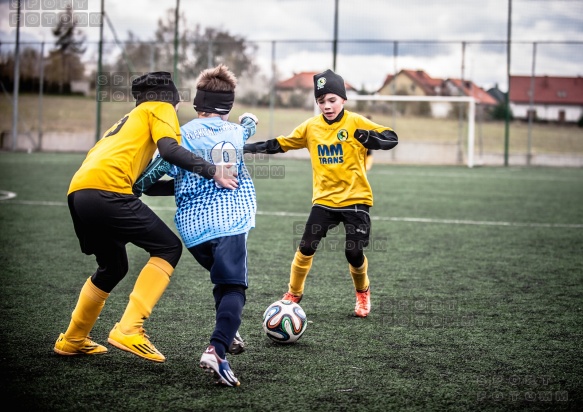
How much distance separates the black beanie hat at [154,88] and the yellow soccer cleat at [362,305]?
2063 mm

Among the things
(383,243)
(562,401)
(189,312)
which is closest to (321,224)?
(189,312)

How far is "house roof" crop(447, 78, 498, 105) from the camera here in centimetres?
2459

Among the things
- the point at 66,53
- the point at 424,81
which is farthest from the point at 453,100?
the point at 66,53

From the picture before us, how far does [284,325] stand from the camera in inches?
169

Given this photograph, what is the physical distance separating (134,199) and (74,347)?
3.01 feet

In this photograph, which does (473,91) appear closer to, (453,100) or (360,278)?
(453,100)

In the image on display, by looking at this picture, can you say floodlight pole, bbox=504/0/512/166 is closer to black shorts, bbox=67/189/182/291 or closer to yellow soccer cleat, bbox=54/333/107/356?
black shorts, bbox=67/189/182/291

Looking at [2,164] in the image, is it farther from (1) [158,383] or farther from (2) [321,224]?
(1) [158,383]

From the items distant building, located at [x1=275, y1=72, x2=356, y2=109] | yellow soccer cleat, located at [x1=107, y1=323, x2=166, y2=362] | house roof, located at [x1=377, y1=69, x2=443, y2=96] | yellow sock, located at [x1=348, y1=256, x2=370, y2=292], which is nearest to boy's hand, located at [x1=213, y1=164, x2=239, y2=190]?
yellow soccer cleat, located at [x1=107, y1=323, x2=166, y2=362]

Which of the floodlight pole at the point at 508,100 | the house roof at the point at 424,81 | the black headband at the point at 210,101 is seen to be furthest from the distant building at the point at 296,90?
the black headband at the point at 210,101

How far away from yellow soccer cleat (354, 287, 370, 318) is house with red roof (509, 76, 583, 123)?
20.8 m

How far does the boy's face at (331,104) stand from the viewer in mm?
5219

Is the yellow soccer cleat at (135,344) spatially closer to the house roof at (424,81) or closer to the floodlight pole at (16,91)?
the house roof at (424,81)

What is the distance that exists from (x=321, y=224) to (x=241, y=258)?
1587 millimetres
